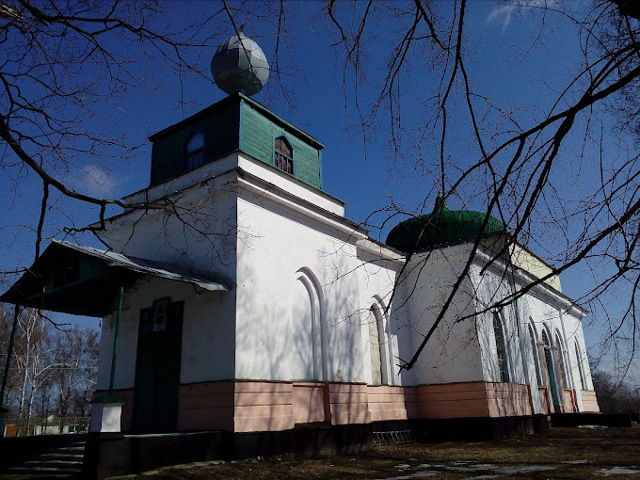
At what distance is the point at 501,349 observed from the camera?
16.0 m

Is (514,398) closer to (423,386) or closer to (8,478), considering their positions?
(423,386)

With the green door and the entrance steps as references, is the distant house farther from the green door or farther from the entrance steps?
the entrance steps

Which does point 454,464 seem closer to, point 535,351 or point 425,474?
point 425,474


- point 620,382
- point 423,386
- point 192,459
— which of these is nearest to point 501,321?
point 423,386

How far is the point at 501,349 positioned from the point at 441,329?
Answer: 236 centimetres

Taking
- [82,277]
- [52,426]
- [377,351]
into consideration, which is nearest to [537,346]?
[377,351]

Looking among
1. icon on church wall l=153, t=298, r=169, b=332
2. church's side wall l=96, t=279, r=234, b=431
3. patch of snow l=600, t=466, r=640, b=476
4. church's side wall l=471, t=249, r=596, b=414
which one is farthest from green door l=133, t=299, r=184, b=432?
church's side wall l=471, t=249, r=596, b=414

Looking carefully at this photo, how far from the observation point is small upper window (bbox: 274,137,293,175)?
12.7m

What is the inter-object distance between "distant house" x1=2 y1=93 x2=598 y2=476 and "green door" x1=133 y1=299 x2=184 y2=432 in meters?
0.03

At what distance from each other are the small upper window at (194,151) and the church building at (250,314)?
0.04m

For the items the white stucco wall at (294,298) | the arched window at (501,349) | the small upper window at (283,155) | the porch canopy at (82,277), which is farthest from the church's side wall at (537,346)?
the porch canopy at (82,277)

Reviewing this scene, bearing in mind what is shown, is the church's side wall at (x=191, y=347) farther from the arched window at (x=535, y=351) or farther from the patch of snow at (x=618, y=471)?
the arched window at (x=535, y=351)

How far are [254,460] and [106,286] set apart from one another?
172 inches

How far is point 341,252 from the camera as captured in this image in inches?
501
